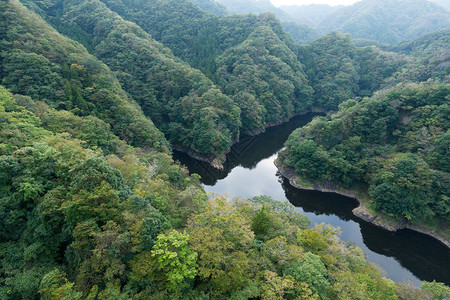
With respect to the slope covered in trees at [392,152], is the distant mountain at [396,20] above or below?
above

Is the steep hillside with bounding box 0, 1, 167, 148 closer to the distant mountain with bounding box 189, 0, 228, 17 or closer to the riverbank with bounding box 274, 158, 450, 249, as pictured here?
the riverbank with bounding box 274, 158, 450, 249

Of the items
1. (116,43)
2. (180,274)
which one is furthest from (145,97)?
(180,274)

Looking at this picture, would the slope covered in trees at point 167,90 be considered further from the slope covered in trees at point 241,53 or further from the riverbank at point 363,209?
the riverbank at point 363,209

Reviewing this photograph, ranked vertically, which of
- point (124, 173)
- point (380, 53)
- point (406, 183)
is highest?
point (380, 53)

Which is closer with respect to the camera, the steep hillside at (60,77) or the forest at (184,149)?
the forest at (184,149)

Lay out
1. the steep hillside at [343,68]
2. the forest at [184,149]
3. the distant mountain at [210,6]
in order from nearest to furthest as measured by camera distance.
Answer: the forest at [184,149] → the steep hillside at [343,68] → the distant mountain at [210,6]

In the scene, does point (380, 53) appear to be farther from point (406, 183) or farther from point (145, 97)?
point (145, 97)

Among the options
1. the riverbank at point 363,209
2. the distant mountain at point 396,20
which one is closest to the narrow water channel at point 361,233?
the riverbank at point 363,209
